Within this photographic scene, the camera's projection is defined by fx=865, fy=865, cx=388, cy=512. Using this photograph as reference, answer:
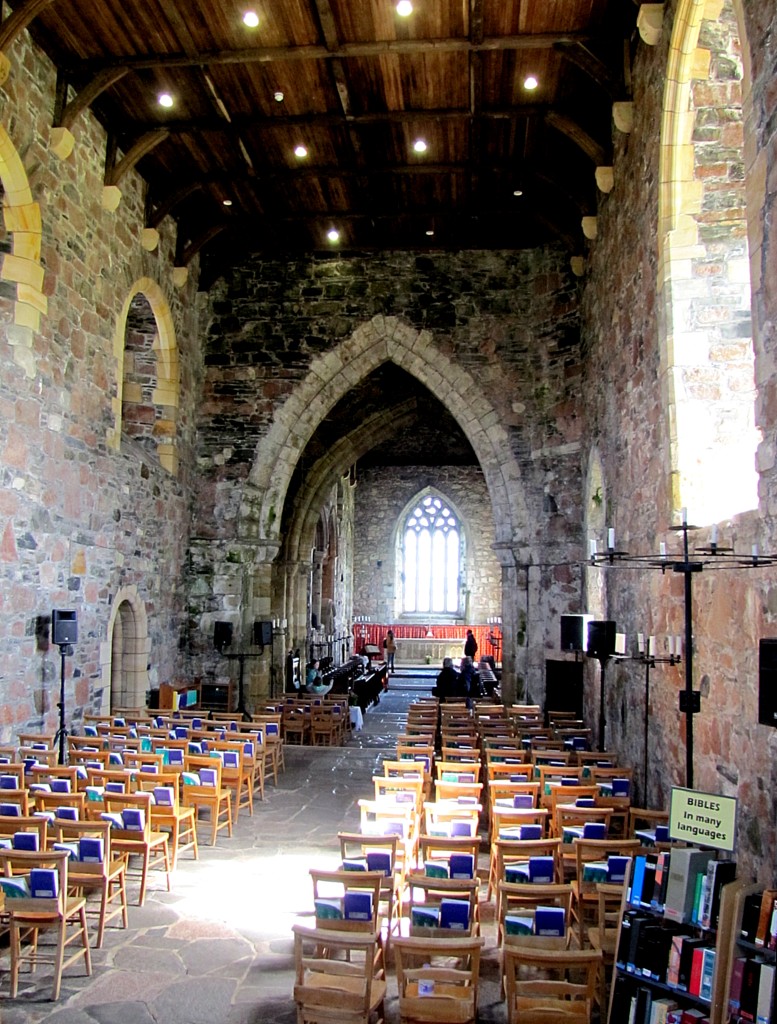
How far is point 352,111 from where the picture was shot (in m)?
10.3

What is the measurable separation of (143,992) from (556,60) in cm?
941

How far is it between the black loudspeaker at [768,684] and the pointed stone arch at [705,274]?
3.01 meters

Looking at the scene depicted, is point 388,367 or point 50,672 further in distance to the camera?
point 388,367

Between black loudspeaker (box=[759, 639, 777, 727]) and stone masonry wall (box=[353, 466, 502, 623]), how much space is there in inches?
880

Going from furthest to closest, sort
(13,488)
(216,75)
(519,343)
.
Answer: (519,343) < (216,75) < (13,488)

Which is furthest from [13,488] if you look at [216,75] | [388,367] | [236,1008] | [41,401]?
[388,367]

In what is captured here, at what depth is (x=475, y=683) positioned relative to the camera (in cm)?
1667

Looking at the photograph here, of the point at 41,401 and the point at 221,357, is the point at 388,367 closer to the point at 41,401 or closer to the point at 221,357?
the point at 221,357

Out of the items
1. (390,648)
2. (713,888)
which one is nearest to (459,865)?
(713,888)

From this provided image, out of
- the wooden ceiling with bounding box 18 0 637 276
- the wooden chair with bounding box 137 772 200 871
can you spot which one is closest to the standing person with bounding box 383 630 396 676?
the wooden ceiling with bounding box 18 0 637 276

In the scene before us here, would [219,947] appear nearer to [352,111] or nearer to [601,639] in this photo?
[601,639]

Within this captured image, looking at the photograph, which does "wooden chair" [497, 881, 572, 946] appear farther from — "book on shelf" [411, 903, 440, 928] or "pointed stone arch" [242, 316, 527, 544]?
"pointed stone arch" [242, 316, 527, 544]

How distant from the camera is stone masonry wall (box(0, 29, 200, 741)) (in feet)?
27.4

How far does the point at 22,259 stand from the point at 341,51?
3.92 m
